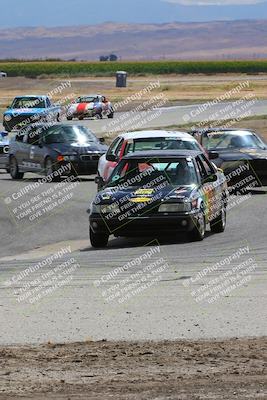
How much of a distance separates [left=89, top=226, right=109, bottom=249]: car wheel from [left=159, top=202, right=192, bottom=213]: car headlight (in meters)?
0.93

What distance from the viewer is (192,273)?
1254cm

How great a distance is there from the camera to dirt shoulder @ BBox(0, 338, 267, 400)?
682 centimetres

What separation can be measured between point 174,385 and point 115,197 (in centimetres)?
964

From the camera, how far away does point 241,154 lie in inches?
989

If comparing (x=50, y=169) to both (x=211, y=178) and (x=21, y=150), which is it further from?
(x=211, y=178)

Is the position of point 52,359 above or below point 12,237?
above

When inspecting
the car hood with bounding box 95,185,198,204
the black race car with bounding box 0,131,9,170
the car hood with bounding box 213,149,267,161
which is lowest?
the black race car with bounding box 0,131,9,170

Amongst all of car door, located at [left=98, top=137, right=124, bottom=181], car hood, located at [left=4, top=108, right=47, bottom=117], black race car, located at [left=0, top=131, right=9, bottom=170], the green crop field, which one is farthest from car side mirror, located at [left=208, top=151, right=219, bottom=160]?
the green crop field

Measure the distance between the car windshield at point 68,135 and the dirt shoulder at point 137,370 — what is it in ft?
68.2

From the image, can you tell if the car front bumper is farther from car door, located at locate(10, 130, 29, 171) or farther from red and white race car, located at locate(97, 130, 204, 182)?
car door, located at locate(10, 130, 29, 171)

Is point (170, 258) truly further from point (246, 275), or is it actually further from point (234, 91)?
point (234, 91)

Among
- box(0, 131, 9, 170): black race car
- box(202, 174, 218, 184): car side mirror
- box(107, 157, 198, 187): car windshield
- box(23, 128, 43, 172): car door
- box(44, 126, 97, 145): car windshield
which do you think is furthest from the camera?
box(0, 131, 9, 170): black race car

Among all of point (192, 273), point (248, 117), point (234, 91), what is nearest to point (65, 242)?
point (192, 273)

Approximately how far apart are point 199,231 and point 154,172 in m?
1.23
